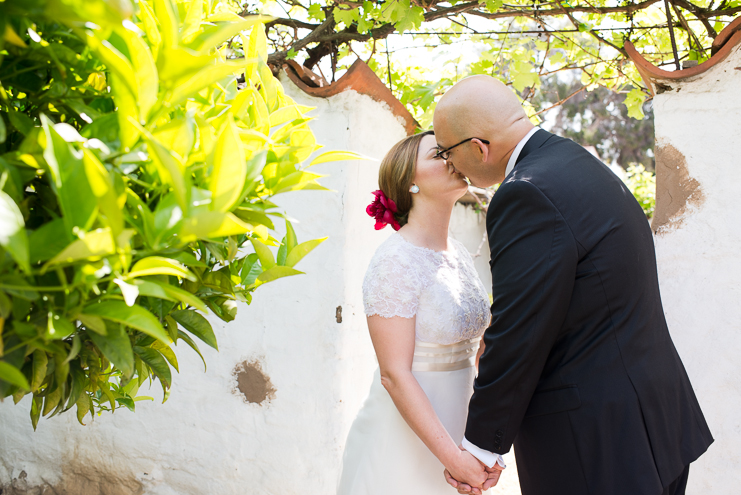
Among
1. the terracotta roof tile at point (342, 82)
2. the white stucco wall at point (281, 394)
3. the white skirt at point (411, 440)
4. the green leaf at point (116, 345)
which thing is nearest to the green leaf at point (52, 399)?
the green leaf at point (116, 345)

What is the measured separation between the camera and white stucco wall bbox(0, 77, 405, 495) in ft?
8.70

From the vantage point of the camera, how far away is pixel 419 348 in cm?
201

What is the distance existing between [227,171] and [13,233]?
20 cm

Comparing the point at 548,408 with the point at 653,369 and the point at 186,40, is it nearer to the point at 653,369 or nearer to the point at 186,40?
the point at 653,369

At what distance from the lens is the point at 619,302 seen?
1.50 metres

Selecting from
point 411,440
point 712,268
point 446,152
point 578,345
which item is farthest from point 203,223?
point 712,268

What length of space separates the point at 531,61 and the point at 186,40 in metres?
3.05

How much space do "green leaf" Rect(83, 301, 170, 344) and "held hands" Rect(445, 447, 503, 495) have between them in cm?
145

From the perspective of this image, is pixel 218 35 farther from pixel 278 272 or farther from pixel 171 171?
pixel 278 272

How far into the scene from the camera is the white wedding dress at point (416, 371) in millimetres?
1955

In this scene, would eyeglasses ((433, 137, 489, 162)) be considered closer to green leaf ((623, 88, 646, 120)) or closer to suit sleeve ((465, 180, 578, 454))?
suit sleeve ((465, 180, 578, 454))

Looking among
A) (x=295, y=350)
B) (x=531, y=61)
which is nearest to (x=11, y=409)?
(x=295, y=350)

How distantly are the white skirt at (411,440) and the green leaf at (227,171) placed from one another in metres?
1.59

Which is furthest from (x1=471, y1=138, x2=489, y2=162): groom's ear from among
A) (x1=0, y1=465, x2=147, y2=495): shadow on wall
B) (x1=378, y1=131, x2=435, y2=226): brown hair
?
(x1=0, y1=465, x2=147, y2=495): shadow on wall
